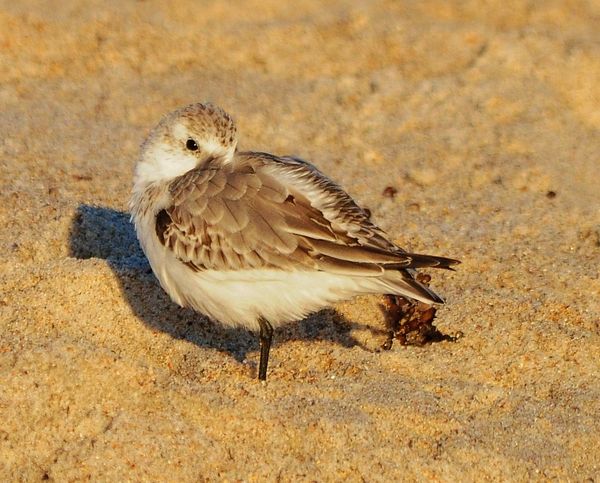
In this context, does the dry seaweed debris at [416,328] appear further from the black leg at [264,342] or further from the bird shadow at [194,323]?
the black leg at [264,342]

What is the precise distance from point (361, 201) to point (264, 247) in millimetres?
1956

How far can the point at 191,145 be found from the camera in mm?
4980

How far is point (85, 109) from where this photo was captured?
724 cm

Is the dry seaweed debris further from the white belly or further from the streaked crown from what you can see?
the streaked crown

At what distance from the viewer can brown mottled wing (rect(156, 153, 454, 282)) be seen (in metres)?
4.36

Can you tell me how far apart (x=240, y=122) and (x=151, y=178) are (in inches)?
89.1

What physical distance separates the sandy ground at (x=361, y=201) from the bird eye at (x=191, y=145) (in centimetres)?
66

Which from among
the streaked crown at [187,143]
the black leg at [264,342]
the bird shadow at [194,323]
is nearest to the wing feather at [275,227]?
the streaked crown at [187,143]

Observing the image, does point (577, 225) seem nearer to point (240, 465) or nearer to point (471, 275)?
point (471, 275)

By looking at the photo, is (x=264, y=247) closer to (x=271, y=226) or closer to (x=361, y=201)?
(x=271, y=226)

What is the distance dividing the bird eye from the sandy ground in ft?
2.15

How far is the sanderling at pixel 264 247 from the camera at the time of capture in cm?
437

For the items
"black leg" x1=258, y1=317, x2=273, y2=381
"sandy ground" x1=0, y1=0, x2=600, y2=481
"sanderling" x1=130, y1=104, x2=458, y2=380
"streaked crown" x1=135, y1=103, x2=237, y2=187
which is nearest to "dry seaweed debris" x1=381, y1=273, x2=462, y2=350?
"sandy ground" x1=0, y1=0, x2=600, y2=481

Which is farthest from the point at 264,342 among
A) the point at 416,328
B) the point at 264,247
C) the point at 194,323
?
the point at 416,328
